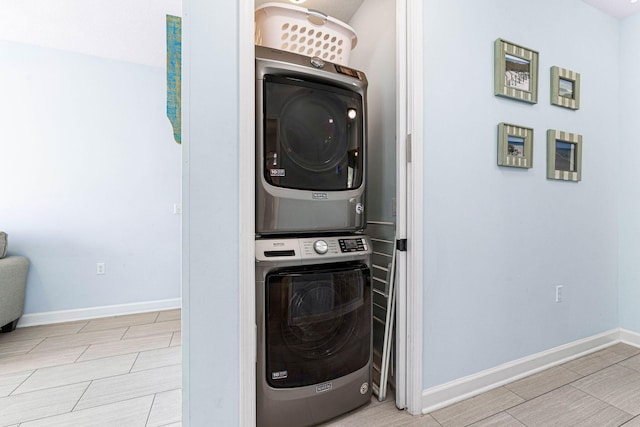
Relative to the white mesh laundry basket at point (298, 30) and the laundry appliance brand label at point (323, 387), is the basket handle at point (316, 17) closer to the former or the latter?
the white mesh laundry basket at point (298, 30)

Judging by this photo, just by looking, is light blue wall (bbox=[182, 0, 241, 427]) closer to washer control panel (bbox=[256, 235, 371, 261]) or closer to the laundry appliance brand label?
washer control panel (bbox=[256, 235, 371, 261])

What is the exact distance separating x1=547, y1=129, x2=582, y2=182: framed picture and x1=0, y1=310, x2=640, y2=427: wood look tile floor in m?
1.27

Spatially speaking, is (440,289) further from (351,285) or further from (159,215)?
(159,215)

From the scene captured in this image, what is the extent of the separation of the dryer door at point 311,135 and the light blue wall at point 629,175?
2293 mm

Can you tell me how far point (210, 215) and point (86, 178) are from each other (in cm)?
257

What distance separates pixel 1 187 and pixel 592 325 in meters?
4.98

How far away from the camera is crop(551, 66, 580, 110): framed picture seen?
6.25ft

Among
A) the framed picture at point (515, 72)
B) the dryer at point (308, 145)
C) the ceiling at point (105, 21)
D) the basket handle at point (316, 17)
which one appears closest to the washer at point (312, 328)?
the dryer at point (308, 145)

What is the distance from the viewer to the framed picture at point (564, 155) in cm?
189

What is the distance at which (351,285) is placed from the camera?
1438mm

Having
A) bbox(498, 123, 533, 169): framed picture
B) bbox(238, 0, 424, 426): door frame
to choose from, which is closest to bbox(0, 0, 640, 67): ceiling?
bbox(238, 0, 424, 426): door frame

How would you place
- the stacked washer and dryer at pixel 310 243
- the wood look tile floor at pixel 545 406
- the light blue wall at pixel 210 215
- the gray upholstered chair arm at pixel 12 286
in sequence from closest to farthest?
the light blue wall at pixel 210 215 < the stacked washer and dryer at pixel 310 243 < the wood look tile floor at pixel 545 406 < the gray upholstered chair arm at pixel 12 286

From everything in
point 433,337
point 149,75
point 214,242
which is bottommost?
point 433,337

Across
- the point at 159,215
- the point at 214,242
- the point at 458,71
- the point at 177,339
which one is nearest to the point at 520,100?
the point at 458,71
